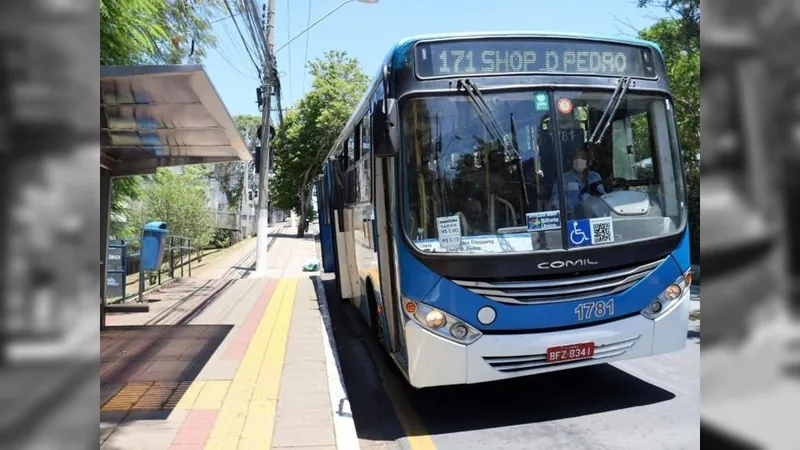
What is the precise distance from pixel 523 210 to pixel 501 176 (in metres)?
0.33

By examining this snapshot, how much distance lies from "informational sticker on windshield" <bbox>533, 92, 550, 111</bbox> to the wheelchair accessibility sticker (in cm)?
97

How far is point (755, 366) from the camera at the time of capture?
1208 millimetres

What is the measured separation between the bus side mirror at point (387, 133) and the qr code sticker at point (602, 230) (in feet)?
5.78

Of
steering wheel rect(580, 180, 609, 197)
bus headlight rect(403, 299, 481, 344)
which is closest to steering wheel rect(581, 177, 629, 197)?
steering wheel rect(580, 180, 609, 197)

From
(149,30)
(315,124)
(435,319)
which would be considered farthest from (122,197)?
(315,124)

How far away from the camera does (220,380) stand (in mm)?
5988

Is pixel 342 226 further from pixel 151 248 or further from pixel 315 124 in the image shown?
pixel 315 124

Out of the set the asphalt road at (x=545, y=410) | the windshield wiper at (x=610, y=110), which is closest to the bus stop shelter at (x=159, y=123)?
the asphalt road at (x=545, y=410)

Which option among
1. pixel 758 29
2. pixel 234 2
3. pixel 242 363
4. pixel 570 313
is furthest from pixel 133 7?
pixel 758 29

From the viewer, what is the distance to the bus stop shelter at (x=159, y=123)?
5.14 meters

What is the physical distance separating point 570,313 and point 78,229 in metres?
4.10

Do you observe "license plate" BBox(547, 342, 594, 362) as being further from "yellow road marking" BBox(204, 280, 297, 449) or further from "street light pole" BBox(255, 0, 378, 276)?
"street light pole" BBox(255, 0, 378, 276)

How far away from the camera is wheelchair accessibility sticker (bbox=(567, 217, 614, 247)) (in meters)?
4.76

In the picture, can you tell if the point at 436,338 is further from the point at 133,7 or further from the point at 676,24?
the point at 676,24
